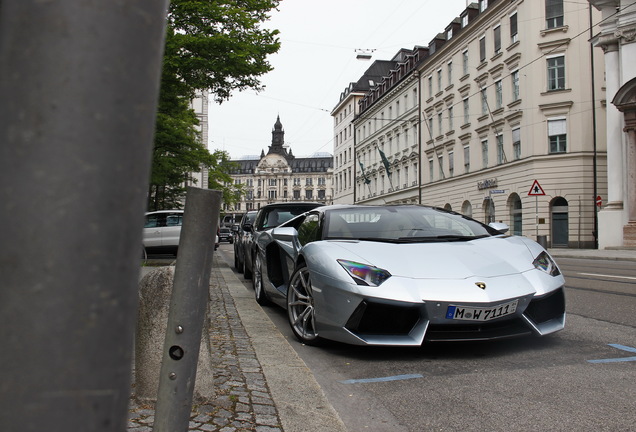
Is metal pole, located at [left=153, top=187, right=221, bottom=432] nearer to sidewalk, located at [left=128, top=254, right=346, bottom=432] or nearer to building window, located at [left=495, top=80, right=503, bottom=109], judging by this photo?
sidewalk, located at [left=128, top=254, right=346, bottom=432]

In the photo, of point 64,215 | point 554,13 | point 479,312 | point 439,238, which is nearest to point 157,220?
point 439,238

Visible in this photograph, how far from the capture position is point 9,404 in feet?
1.95

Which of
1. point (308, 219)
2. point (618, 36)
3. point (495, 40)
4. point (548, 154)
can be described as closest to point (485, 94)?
point (495, 40)

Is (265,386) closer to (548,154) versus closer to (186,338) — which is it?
(186,338)

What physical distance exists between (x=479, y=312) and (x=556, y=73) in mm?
30697

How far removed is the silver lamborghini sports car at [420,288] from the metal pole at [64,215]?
3.80 meters

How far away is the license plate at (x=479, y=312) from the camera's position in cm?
434

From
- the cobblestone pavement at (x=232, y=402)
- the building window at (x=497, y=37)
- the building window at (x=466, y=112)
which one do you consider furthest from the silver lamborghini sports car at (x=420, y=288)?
the building window at (x=466, y=112)

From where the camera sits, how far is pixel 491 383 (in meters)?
3.71

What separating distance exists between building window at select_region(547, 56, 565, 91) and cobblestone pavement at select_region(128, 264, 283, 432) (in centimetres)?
3072

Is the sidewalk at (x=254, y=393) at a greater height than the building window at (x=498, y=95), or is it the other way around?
the building window at (x=498, y=95)

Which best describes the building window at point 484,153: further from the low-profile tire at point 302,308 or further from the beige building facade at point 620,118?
the low-profile tire at point 302,308

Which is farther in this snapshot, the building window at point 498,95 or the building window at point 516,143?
the building window at point 498,95

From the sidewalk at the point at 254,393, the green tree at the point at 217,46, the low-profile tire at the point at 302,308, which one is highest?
the green tree at the point at 217,46
